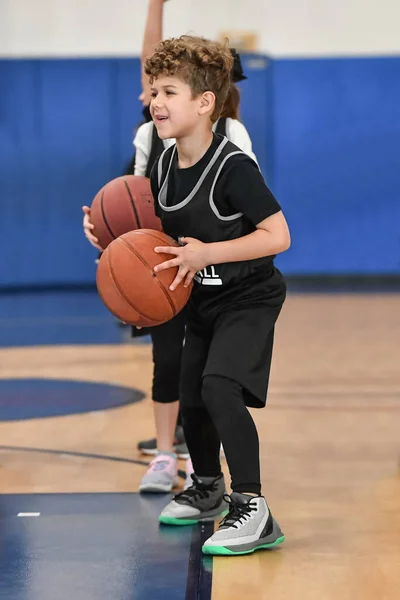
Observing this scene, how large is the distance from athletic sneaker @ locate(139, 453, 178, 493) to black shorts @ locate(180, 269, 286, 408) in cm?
47

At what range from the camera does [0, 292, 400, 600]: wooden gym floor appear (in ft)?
8.83

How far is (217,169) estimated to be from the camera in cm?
300

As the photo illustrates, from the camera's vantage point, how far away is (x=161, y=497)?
3500 millimetres

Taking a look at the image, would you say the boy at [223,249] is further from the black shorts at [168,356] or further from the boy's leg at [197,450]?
the black shorts at [168,356]

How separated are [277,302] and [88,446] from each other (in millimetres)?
1451

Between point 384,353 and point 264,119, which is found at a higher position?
point 264,119

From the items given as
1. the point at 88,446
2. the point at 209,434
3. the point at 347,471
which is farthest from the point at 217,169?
the point at 88,446

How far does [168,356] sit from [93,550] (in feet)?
3.12

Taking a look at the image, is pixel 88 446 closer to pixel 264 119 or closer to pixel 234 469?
pixel 234 469

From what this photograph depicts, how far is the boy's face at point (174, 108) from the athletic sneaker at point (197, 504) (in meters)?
1.09

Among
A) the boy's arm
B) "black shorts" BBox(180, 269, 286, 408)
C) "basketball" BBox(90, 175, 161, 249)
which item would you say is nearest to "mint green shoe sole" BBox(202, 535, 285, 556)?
"black shorts" BBox(180, 269, 286, 408)

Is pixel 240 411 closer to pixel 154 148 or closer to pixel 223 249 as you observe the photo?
pixel 223 249

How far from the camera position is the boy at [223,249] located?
2951 mm

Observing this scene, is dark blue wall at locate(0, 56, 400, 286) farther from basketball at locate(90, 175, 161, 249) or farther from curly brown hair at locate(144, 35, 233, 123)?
curly brown hair at locate(144, 35, 233, 123)
